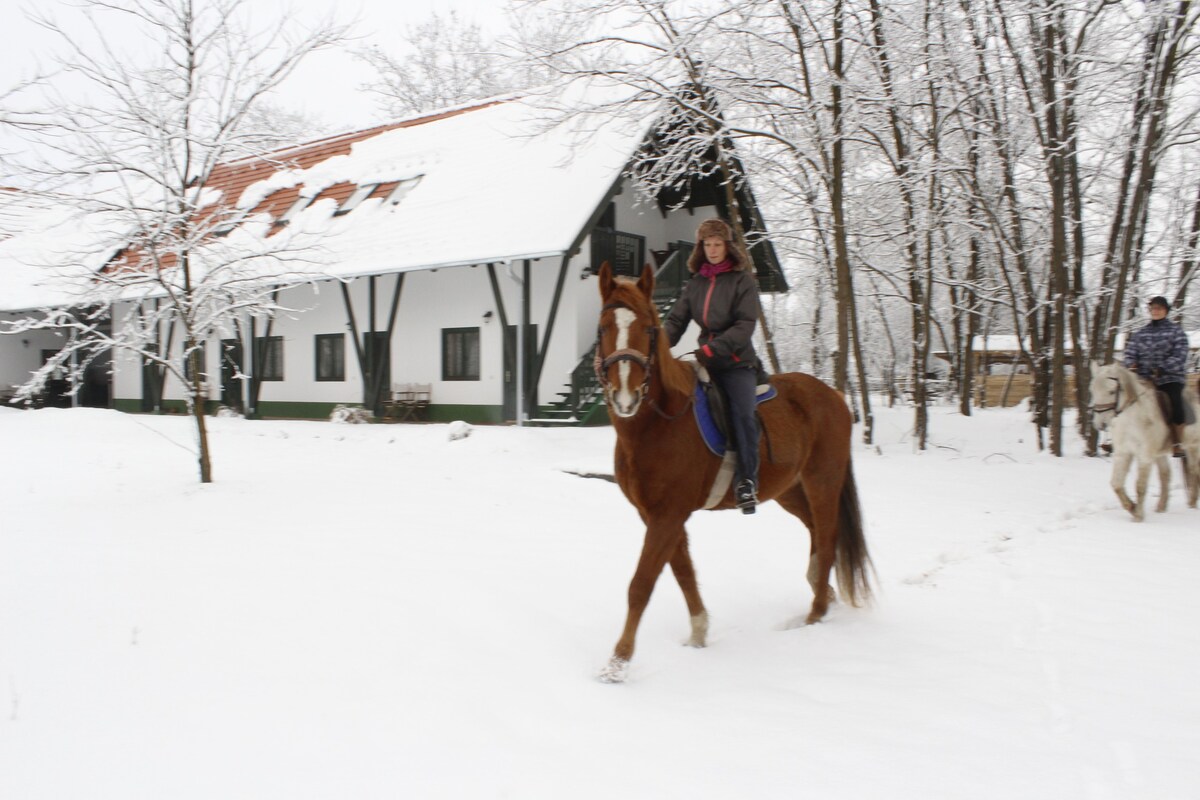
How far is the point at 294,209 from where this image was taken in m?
22.0

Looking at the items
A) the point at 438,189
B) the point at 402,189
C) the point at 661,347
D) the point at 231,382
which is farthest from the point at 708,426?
the point at 231,382

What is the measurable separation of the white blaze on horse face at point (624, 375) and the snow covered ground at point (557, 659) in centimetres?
143

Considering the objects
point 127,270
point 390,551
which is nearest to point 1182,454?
point 390,551

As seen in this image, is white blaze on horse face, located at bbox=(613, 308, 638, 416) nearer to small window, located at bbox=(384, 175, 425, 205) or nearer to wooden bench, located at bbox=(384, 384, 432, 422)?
wooden bench, located at bbox=(384, 384, 432, 422)

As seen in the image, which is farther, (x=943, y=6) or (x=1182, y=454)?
(x=943, y=6)

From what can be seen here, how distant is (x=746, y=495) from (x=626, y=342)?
1309 millimetres

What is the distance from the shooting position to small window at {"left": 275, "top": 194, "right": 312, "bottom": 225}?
70.5 ft

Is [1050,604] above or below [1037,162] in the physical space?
below

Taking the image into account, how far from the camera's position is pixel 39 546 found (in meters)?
6.56

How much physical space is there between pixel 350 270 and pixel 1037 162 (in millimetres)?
14454

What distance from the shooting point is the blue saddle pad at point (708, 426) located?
460 cm

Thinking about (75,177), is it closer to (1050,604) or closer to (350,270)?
(350,270)

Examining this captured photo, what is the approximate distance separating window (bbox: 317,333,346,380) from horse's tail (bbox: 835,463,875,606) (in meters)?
Result: 17.8

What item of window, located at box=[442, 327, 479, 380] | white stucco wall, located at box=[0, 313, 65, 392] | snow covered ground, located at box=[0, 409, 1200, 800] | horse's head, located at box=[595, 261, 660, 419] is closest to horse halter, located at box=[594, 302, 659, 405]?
horse's head, located at box=[595, 261, 660, 419]
